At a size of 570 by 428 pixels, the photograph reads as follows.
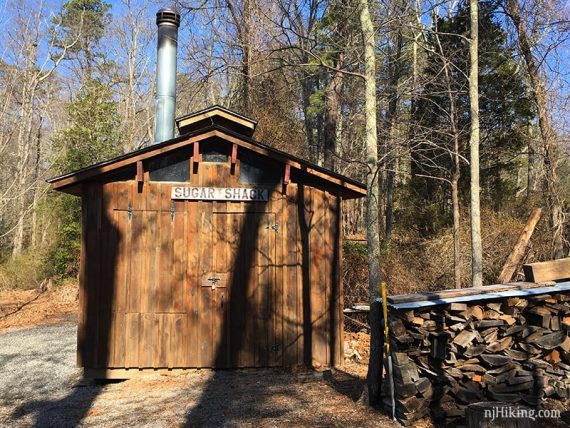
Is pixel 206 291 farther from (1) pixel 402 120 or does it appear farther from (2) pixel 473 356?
(1) pixel 402 120

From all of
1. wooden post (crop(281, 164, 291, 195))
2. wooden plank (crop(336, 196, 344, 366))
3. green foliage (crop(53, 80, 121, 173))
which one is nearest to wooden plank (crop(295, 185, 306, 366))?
wooden post (crop(281, 164, 291, 195))

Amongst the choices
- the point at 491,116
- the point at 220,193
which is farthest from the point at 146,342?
the point at 491,116

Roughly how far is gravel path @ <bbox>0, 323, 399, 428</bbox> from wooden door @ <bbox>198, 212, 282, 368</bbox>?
341 mm

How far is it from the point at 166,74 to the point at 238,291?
6016mm

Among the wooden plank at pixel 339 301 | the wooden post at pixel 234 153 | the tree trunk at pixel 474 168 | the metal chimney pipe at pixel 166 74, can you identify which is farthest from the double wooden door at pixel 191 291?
the tree trunk at pixel 474 168

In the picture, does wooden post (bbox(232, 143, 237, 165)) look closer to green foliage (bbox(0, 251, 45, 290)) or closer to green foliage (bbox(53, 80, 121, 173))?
green foliage (bbox(53, 80, 121, 173))

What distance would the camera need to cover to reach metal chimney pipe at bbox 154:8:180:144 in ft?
32.9

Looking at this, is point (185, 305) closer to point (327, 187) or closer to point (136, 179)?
point (136, 179)

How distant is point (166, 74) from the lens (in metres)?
A: 10.8

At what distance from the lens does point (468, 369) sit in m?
5.24

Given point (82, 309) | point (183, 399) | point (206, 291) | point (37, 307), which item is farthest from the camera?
point (37, 307)

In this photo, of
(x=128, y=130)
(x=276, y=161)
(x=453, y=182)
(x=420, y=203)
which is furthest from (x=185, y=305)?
(x=128, y=130)

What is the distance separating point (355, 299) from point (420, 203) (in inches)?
215

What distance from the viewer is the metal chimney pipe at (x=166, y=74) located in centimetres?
1002
